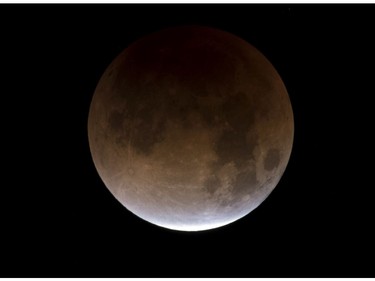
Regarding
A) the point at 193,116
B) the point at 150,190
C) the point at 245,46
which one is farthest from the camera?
the point at 245,46

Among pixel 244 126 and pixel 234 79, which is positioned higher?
pixel 234 79

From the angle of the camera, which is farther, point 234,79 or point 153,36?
point 153,36

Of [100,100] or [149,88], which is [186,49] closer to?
[149,88]

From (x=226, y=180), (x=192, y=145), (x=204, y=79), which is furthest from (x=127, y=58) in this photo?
(x=226, y=180)

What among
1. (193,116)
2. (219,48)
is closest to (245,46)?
(219,48)

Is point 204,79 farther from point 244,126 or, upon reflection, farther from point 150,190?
point 150,190

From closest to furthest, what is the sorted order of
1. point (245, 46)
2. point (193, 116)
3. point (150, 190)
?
1. point (193, 116)
2. point (150, 190)
3. point (245, 46)

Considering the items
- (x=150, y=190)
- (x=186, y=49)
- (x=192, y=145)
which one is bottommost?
(x=150, y=190)
